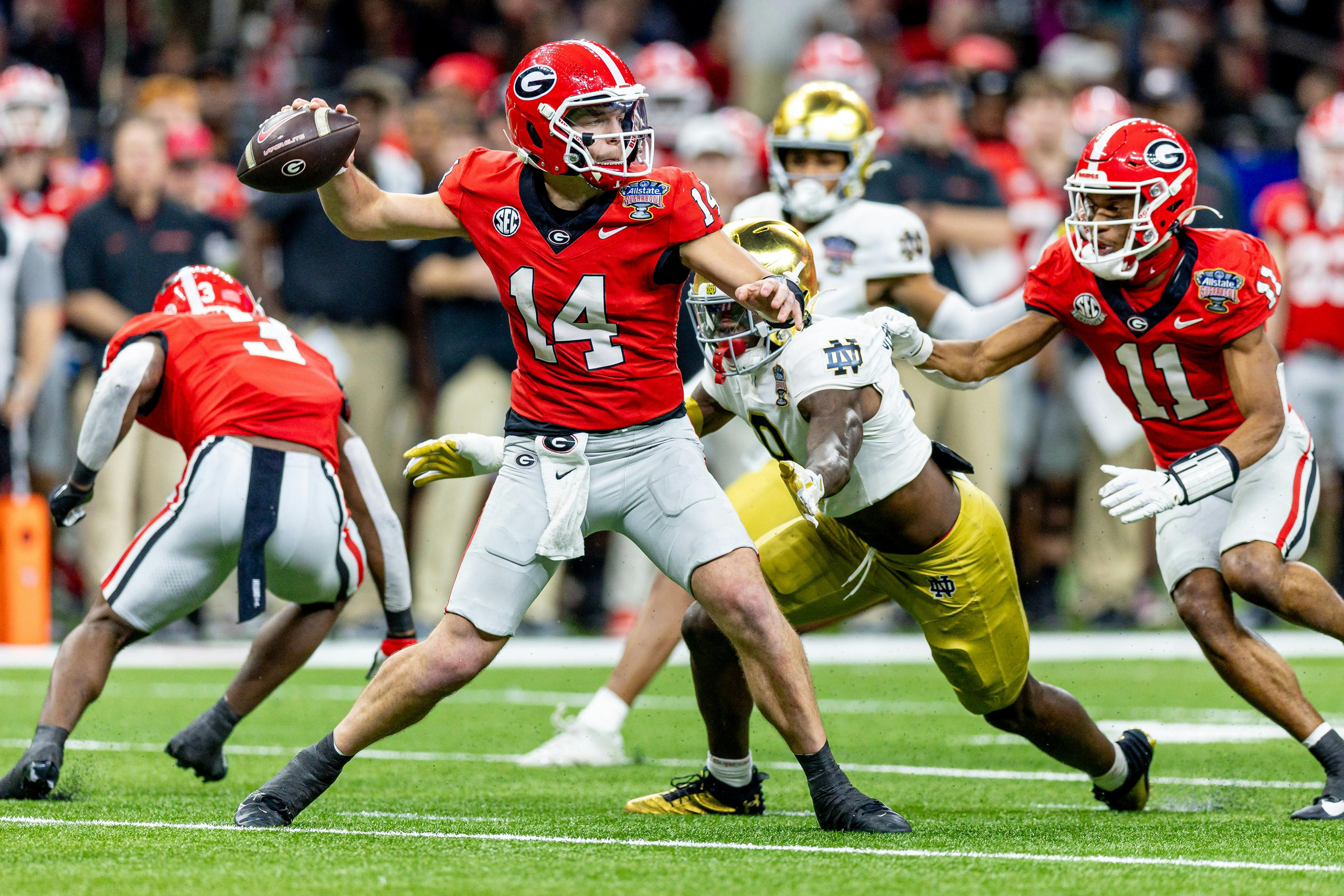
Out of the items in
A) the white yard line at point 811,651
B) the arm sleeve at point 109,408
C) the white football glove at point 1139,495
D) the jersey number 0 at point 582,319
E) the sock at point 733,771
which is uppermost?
the jersey number 0 at point 582,319

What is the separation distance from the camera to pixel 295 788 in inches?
183

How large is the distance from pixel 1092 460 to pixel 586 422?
6.05 m

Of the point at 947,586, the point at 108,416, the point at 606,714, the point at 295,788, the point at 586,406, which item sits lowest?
the point at 606,714

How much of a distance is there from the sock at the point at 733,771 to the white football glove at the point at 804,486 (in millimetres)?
994

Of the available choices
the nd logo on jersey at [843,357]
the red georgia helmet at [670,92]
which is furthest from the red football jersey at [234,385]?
the red georgia helmet at [670,92]

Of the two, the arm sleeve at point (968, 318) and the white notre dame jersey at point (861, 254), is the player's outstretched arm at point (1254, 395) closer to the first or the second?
the arm sleeve at point (968, 318)

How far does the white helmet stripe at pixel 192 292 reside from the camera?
589 cm

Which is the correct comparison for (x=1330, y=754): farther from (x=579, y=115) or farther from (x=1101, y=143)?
(x=579, y=115)

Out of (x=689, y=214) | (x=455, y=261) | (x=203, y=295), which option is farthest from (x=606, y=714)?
(x=455, y=261)

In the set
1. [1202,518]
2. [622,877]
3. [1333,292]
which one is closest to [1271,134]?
[1333,292]

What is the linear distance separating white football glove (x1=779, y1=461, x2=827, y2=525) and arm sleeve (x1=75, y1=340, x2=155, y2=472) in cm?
209

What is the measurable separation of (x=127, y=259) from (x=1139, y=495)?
6157 millimetres

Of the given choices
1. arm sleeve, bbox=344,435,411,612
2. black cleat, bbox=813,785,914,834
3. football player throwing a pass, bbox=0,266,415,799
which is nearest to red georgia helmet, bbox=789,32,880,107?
arm sleeve, bbox=344,435,411,612

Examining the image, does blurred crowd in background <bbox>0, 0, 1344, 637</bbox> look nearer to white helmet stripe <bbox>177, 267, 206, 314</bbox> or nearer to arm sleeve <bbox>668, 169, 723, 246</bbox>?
white helmet stripe <bbox>177, 267, 206, 314</bbox>
